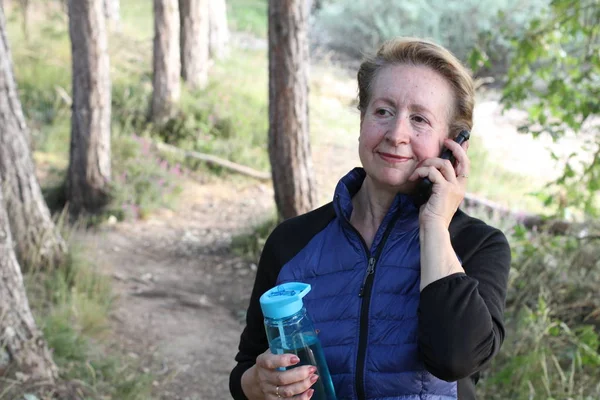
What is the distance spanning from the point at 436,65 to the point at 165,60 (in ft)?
30.1

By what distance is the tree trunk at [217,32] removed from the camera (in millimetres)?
14969

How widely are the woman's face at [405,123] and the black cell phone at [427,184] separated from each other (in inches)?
1.1

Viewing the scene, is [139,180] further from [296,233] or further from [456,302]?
[456,302]

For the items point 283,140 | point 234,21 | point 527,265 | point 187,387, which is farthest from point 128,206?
point 234,21

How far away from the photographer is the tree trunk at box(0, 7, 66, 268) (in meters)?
5.35

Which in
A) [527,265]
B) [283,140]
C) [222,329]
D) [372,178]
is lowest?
[222,329]

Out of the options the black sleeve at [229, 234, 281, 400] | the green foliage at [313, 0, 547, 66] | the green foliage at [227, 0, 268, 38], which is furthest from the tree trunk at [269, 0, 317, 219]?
the green foliage at [227, 0, 268, 38]

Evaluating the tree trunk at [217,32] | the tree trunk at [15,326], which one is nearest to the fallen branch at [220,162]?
the tree trunk at [217,32]

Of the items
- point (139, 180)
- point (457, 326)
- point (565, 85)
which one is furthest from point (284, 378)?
point (139, 180)

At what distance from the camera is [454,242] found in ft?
6.67

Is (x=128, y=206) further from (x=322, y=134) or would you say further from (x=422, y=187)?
(x=422, y=187)

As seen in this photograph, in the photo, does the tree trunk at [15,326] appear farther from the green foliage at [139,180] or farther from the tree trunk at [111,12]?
the tree trunk at [111,12]

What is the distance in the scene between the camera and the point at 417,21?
760 inches

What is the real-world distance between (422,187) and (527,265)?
377 cm
